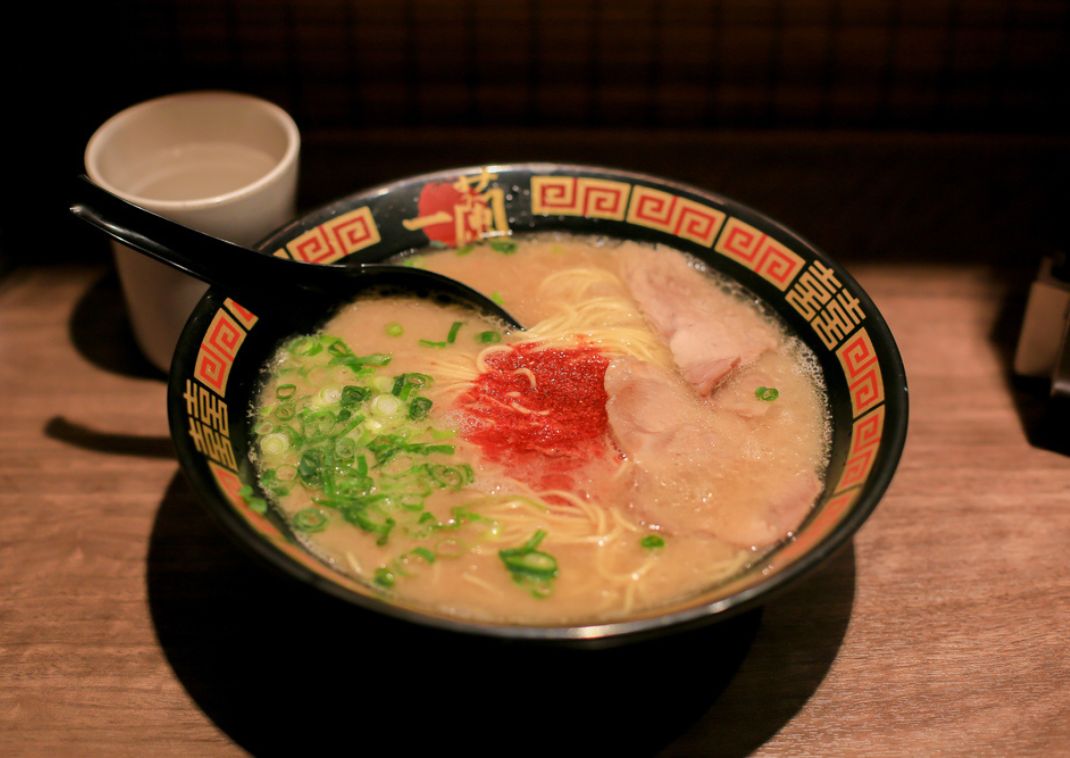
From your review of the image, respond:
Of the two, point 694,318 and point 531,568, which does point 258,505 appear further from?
point 694,318

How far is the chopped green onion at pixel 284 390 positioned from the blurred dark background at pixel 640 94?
3.30 ft

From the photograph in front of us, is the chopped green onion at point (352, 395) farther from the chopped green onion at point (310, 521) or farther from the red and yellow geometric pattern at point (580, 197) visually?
the red and yellow geometric pattern at point (580, 197)

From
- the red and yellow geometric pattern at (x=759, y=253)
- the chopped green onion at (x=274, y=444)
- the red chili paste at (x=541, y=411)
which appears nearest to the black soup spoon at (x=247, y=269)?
the red chili paste at (x=541, y=411)

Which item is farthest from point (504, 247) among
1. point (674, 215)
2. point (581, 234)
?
point (674, 215)

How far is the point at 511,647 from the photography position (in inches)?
51.6

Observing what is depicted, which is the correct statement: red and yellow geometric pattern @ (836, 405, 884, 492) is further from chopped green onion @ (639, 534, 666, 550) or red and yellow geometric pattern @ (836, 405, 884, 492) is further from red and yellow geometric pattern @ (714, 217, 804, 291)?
red and yellow geometric pattern @ (714, 217, 804, 291)

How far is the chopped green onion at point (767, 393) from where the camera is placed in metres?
1.92

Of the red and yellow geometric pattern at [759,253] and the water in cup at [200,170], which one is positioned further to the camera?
the water in cup at [200,170]

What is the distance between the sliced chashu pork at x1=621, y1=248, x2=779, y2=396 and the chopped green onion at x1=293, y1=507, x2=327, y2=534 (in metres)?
0.77

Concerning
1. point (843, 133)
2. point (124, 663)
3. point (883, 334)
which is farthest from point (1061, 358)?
point (124, 663)

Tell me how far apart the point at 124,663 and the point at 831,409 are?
1.36 meters

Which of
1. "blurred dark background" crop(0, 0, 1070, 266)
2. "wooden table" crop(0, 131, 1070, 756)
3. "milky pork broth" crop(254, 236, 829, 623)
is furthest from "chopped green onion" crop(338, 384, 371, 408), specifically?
"blurred dark background" crop(0, 0, 1070, 266)

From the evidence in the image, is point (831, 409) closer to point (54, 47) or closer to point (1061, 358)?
point (1061, 358)

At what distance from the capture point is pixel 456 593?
1564 millimetres
